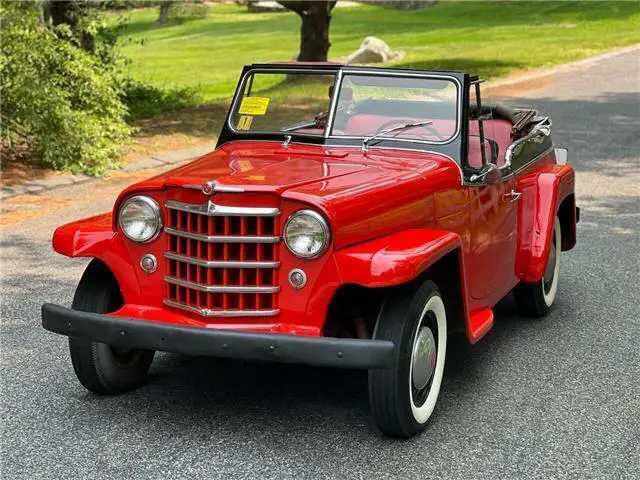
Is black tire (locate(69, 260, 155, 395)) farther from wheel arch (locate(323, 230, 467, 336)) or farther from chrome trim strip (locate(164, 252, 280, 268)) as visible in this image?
wheel arch (locate(323, 230, 467, 336))

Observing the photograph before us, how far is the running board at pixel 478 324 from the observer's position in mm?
5082

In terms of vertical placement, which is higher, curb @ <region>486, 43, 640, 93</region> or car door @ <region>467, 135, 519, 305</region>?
car door @ <region>467, 135, 519, 305</region>

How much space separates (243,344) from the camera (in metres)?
4.25

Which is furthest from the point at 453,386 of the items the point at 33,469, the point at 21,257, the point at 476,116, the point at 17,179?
the point at 17,179

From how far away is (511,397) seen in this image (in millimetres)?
5109

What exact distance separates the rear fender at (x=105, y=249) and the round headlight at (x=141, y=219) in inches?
4.4

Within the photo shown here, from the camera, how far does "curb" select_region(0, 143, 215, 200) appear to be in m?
11.0

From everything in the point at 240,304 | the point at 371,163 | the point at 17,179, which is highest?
the point at 371,163

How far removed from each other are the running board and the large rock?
25.4 m

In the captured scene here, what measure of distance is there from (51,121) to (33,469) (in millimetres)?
7923

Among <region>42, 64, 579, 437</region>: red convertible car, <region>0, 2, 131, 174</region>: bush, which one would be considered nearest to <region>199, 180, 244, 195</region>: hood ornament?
<region>42, 64, 579, 437</region>: red convertible car

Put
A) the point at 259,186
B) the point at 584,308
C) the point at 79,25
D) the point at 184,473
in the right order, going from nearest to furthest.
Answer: the point at 184,473 → the point at 259,186 → the point at 584,308 → the point at 79,25

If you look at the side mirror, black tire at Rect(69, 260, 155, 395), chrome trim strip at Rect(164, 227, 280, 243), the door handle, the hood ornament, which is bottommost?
black tire at Rect(69, 260, 155, 395)

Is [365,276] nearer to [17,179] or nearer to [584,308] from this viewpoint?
[584,308]
